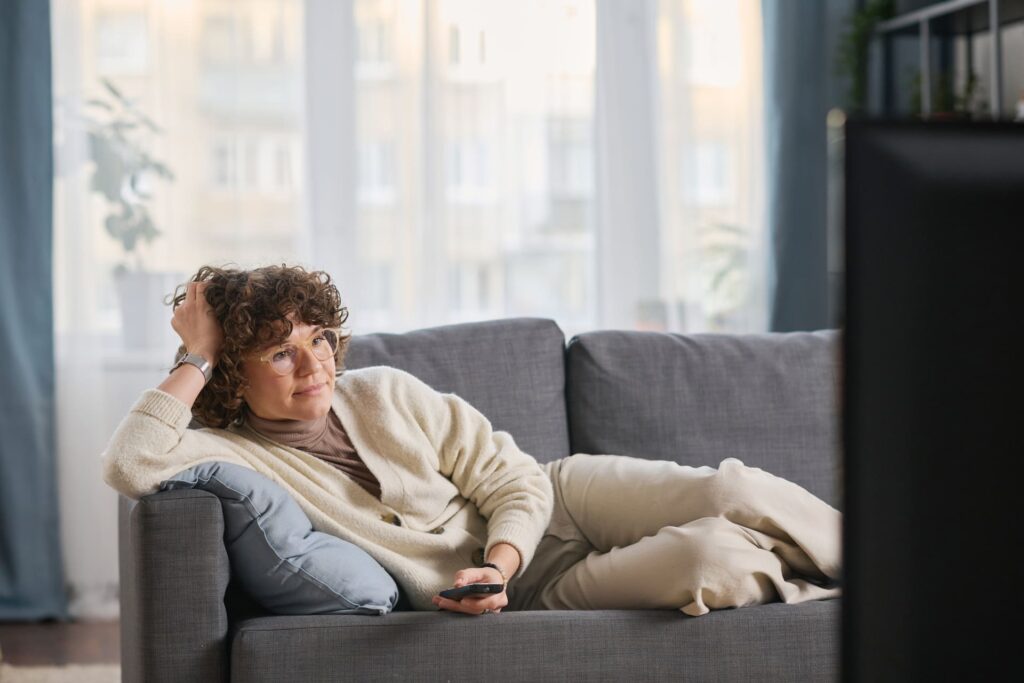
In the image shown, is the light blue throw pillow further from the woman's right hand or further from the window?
the window

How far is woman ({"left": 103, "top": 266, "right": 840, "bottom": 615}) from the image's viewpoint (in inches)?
69.8

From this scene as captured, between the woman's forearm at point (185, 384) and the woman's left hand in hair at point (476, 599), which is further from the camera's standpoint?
the woman's forearm at point (185, 384)

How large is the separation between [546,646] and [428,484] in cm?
38

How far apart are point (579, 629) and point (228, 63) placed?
2.25 meters

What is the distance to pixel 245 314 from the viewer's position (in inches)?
73.1

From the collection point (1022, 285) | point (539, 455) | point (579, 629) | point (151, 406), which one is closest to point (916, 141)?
point (1022, 285)

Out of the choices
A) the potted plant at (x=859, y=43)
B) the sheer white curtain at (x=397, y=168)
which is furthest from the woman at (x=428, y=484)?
the potted plant at (x=859, y=43)

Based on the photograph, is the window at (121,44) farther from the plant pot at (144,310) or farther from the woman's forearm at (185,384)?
the woman's forearm at (185,384)

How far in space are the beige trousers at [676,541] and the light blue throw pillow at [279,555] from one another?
1.16 ft

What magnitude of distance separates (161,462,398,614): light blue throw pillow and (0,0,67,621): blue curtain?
1768 mm

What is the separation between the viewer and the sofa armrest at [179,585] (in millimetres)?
1655

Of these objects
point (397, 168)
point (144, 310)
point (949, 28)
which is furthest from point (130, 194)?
point (949, 28)

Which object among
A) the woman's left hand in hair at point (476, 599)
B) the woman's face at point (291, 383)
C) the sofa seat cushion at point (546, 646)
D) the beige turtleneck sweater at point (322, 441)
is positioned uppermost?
the woman's face at point (291, 383)

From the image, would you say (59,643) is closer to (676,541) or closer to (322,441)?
(322,441)
